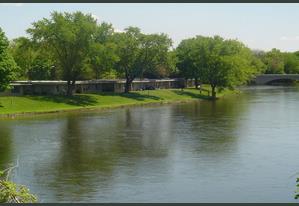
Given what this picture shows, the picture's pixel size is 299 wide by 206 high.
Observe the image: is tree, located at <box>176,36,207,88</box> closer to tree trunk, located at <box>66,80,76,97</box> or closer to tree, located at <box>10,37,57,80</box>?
tree, located at <box>10,37,57,80</box>

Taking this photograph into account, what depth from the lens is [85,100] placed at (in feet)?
287

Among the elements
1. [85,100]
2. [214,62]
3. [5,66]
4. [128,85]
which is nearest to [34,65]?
[128,85]

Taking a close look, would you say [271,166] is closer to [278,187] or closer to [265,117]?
[278,187]

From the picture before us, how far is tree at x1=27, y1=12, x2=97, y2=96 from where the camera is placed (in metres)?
88.0

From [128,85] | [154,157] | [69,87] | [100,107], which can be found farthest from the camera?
[128,85]

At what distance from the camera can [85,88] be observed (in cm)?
10406

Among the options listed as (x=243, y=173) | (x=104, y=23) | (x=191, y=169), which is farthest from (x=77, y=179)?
(x=104, y=23)

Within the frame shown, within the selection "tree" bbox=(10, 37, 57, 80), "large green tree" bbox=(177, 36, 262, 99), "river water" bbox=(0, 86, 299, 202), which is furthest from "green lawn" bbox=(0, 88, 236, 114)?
"tree" bbox=(10, 37, 57, 80)

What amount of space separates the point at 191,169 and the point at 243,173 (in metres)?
3.43

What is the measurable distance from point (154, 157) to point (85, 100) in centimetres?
4817

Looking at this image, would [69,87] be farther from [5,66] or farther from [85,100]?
[5,66]

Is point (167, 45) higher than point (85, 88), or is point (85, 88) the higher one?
point (167, 45)

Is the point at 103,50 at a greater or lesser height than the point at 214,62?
greater

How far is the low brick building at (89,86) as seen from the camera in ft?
296
